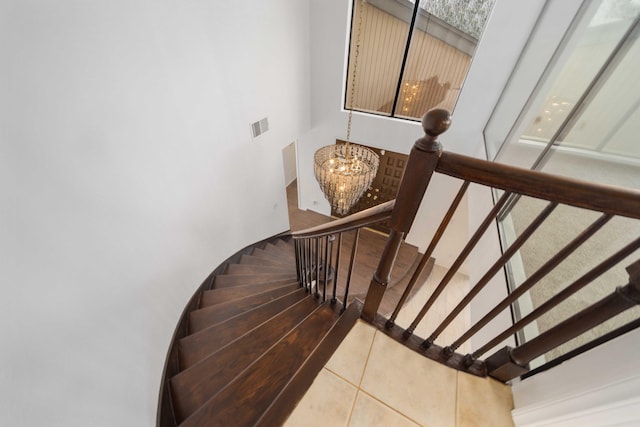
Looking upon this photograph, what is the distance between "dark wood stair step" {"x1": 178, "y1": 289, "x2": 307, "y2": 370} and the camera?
1.77 meters

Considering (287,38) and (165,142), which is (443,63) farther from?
(165,142)

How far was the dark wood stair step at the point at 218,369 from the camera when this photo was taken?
137 centimetres

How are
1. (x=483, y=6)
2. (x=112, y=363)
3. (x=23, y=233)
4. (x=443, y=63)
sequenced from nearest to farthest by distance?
(x=23, y=233) → (x=112, y=363) → (x=483, y=6) → (x=443, y=63)

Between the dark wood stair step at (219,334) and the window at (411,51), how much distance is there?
280 cm

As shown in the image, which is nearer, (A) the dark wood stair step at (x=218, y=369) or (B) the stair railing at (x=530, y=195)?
(B) the stair railing at (x=530, y=195)

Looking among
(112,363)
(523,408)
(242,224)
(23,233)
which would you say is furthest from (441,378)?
(242,224)

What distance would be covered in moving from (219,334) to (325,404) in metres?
1.13

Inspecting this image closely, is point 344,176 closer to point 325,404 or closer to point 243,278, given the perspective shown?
Result: point 243,278

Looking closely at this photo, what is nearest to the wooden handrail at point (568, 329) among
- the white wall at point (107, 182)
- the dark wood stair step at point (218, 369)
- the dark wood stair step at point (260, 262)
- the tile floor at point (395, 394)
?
the tile floor at point (395, 394)

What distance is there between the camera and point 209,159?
246cm

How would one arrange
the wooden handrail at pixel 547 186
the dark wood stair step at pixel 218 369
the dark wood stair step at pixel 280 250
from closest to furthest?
1. the wooden handrail at pixel 547 186
2. the dark wood stair step at pixel 218 369
3. the dark wood stair step at pixel 280 250

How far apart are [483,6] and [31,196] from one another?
460 centimetres

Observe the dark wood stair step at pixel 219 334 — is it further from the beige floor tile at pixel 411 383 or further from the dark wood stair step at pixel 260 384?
the beige floor tile at pixel 411 383

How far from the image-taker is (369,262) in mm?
4559
